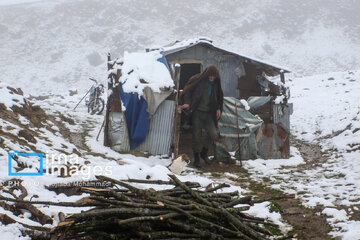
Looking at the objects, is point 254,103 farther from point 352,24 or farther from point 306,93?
point 352,24

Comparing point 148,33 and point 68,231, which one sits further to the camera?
Answer: point 148,33

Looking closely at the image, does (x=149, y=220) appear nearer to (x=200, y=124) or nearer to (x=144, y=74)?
(x=200, y=124)

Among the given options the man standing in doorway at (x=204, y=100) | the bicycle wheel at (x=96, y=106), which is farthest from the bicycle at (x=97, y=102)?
the man standing in doorway at (x=204, y=100)

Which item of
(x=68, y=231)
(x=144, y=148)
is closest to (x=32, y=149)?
(x=144, y=148)

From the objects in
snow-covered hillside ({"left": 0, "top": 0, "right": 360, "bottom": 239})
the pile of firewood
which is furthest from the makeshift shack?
the pile of firewood

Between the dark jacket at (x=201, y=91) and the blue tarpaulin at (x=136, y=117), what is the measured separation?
1.47 metres

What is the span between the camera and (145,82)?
862 cm

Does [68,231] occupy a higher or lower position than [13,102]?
lower

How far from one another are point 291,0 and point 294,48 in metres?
15.0

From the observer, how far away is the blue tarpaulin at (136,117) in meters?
8.40

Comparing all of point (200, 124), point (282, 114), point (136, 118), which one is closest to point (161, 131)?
point (136, 118)

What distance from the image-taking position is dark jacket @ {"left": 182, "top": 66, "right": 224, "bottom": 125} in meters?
7.28

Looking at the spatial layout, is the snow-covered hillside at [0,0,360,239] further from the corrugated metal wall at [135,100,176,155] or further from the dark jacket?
the dark jacket

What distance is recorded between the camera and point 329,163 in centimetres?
809
